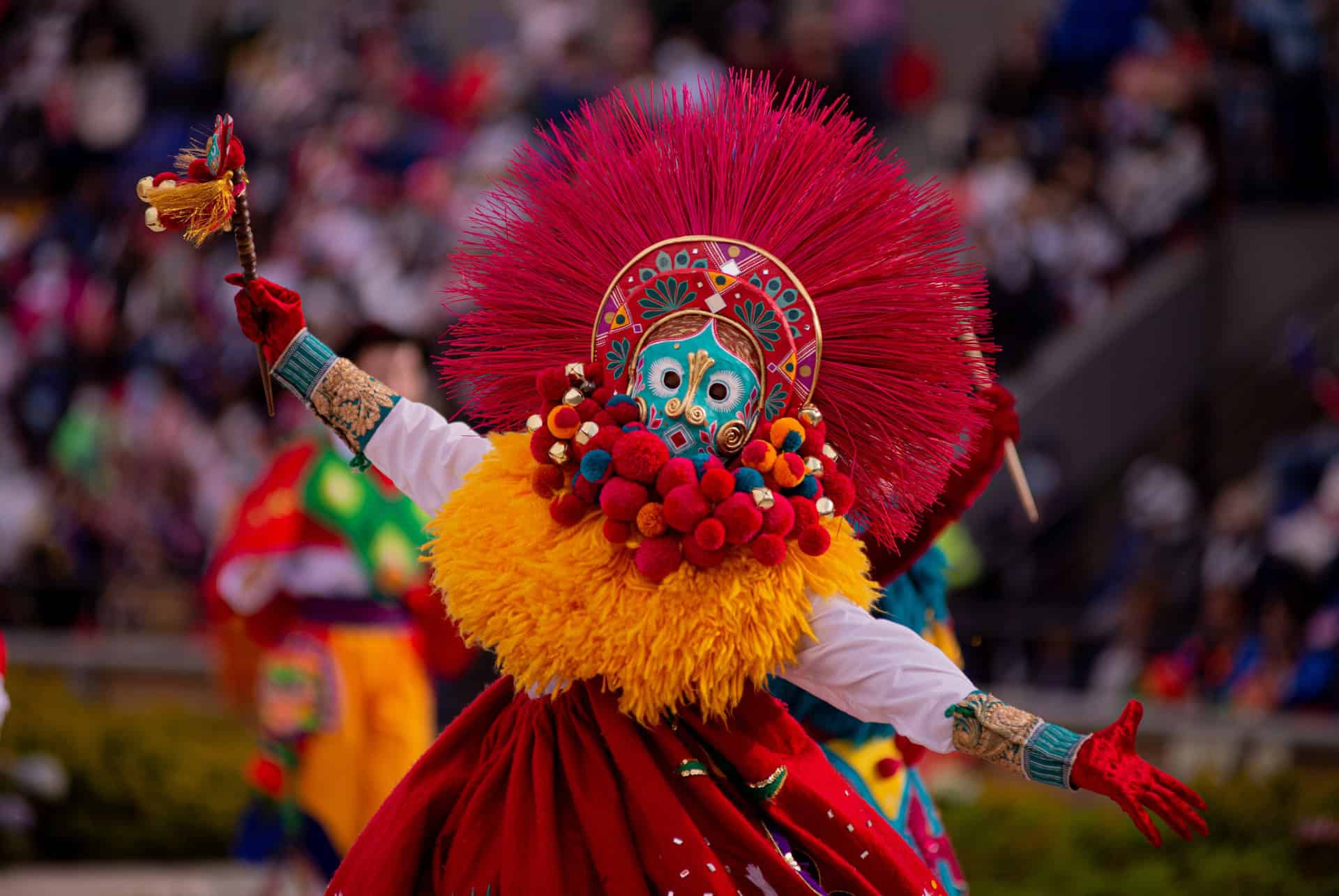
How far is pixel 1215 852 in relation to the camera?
5.68 metres

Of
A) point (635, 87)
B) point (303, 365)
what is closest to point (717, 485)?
point (303, 365)

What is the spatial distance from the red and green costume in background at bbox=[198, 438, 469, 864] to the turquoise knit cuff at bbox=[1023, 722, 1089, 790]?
2770mm

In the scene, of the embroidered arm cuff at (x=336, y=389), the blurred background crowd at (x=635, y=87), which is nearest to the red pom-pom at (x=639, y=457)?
the embroidered arm cuff at (x=336, y=389)

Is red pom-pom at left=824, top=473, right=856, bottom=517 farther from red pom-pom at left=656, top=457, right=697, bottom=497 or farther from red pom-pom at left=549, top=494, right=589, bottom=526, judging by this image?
red pom-pom at left=549, top=494, right=589, bottom=526

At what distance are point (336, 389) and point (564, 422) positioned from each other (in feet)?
1.71

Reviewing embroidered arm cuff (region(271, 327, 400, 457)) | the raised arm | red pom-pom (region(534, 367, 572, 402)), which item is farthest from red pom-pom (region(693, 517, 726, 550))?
embroidered arm cuff (region(271, 327, 400, 457))

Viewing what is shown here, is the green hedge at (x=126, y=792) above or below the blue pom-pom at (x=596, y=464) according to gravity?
below

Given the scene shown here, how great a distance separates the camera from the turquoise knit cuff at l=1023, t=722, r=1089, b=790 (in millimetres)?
2600

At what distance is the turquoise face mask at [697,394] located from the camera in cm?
279

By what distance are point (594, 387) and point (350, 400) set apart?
0.50 meters

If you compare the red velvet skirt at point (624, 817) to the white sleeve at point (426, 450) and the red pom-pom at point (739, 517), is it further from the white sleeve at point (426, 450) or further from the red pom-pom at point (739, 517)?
the white sleeve at point (426, 450)

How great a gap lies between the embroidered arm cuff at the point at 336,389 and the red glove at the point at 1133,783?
1319 mm

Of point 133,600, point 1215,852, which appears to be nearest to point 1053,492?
point 1215,852

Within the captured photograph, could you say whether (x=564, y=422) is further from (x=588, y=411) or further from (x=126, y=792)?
(x=126, y=792)
